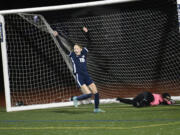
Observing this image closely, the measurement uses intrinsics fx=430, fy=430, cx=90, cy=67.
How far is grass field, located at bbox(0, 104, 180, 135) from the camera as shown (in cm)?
562

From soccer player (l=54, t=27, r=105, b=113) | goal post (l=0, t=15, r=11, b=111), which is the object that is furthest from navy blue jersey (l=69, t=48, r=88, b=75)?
goal post (l=0, t=15, r=11, b=111)

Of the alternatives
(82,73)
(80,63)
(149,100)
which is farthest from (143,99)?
(80,63)

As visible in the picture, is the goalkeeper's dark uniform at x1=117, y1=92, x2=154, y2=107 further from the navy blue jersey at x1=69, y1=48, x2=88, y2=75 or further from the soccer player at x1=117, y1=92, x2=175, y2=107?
the navy blue jersey at x1=69, y1=48, x2=88, y2=75

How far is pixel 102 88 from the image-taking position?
1099 cm

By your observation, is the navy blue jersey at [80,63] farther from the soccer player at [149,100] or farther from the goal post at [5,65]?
the goal post at [5,65]

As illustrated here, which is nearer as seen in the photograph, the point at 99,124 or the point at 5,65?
the point at 99,124

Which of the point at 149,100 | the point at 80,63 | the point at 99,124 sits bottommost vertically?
the point at 99,124

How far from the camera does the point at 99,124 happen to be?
6426 millimetres

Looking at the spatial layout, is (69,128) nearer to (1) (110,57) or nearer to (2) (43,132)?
(2) (43,132)

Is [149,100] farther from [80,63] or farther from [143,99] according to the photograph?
[80,63]

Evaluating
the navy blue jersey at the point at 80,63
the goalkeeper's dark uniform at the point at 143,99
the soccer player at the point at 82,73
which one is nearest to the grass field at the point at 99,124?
the goalkeeper's dark uniform at the point at 143,99

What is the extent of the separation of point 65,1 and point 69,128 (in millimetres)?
11352

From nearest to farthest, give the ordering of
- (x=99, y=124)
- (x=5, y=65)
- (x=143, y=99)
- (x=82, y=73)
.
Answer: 1. (x=99, y=124)
2. (x=82, y=73)
3. (x=143, y=99)
4. (x=5, y=65)

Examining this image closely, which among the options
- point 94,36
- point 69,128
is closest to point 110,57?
point 94,36
